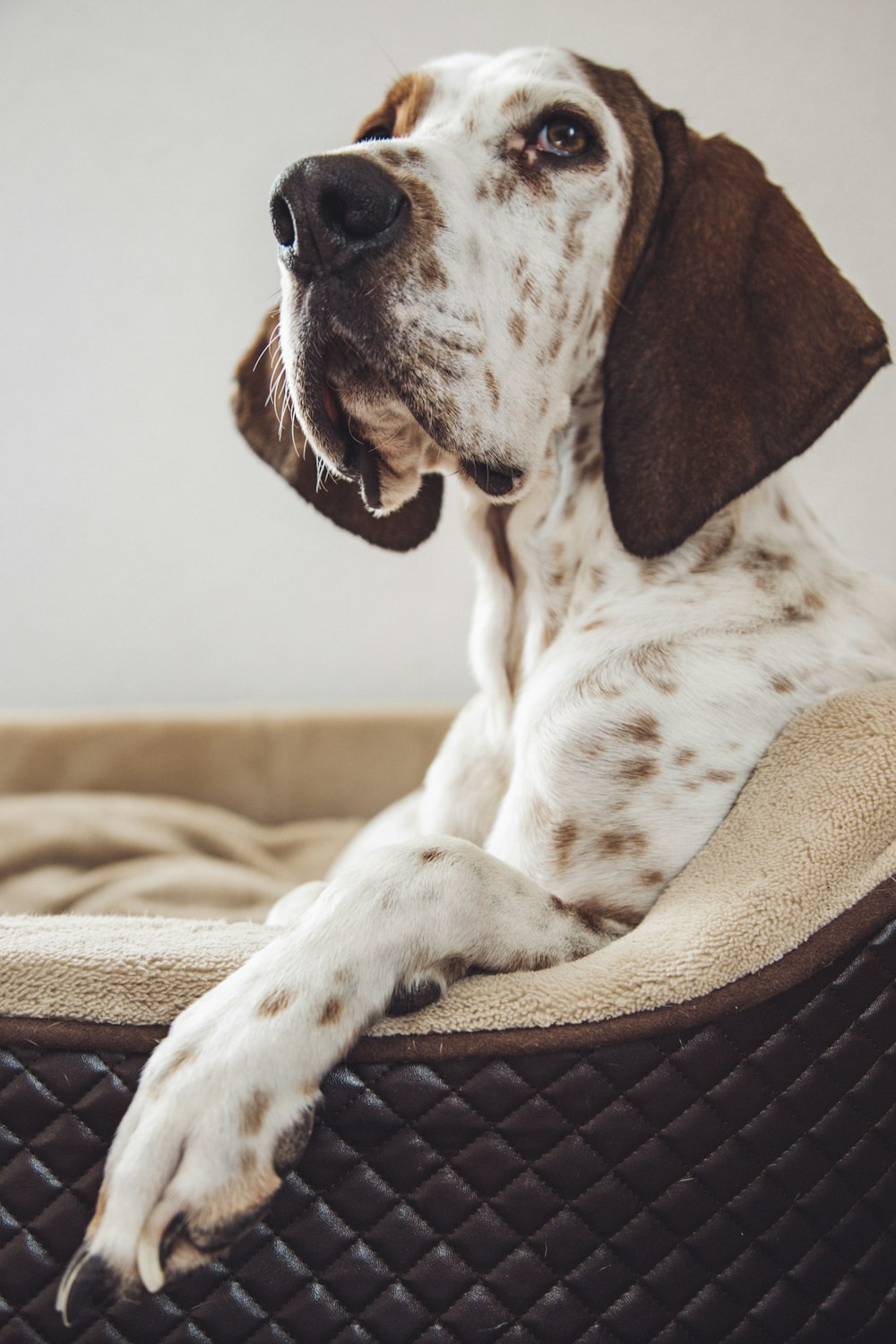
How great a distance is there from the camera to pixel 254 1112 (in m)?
0.79

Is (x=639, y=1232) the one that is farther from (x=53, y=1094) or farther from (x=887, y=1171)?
(x=53, y=1094)

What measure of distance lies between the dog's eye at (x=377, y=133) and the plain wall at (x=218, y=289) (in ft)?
5.78

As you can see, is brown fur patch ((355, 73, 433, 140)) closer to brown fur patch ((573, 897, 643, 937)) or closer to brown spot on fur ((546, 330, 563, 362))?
brown spot on fur ((546, 330, 563, 362))

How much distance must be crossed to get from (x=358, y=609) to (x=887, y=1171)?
101 inches

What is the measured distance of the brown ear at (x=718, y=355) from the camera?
4.22 feet

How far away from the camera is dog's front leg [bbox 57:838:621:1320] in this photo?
75 centimetres

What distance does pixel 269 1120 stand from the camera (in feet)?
2.60

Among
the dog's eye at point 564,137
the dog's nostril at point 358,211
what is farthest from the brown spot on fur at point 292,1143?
the dog's eye at point 564,137

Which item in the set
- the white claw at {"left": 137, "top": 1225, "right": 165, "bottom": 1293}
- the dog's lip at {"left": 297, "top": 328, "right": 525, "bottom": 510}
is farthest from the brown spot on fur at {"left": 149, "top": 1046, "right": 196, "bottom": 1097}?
the dog's lip at {"left": 297, "top": 328, "right": 525, "bottom": 510}

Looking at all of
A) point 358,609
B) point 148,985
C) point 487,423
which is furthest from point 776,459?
point 358,609

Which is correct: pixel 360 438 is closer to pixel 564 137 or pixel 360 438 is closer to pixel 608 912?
pixel 564 137

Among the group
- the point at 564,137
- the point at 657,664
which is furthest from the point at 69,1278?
the point at 564,137

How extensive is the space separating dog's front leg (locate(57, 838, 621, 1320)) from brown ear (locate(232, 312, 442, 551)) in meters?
0.80

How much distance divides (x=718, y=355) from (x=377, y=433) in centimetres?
46
